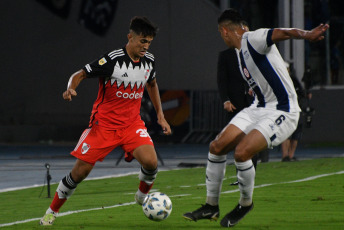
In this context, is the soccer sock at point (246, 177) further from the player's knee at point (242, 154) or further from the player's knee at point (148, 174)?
the player's knee at point (148, 174)

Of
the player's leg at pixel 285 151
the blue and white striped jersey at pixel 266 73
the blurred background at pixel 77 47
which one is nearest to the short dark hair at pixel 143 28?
the blue and white striped jersey at pixel 266 73

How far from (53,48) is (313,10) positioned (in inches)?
373

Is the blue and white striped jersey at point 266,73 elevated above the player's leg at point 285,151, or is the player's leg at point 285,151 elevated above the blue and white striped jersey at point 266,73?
the blue and white striped jersey at point 266,73

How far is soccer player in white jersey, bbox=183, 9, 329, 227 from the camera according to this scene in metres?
7.70

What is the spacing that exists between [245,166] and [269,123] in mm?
464

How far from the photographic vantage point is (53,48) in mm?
29266

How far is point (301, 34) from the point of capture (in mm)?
7250

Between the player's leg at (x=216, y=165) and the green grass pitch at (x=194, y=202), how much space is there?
0.12 metres

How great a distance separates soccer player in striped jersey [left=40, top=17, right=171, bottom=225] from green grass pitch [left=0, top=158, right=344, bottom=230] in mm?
574

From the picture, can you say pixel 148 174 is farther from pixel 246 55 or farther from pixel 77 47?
pixel 77 47

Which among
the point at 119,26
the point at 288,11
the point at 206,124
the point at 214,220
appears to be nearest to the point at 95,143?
the point at 214,220

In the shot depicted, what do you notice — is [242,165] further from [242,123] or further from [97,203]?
[97,203]

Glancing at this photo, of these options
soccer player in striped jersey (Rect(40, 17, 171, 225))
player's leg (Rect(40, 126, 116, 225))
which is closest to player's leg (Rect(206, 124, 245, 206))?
soccer player in striped jersey (Rect(40, 17, 171, 225))

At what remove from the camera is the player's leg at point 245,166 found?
25.1ft
